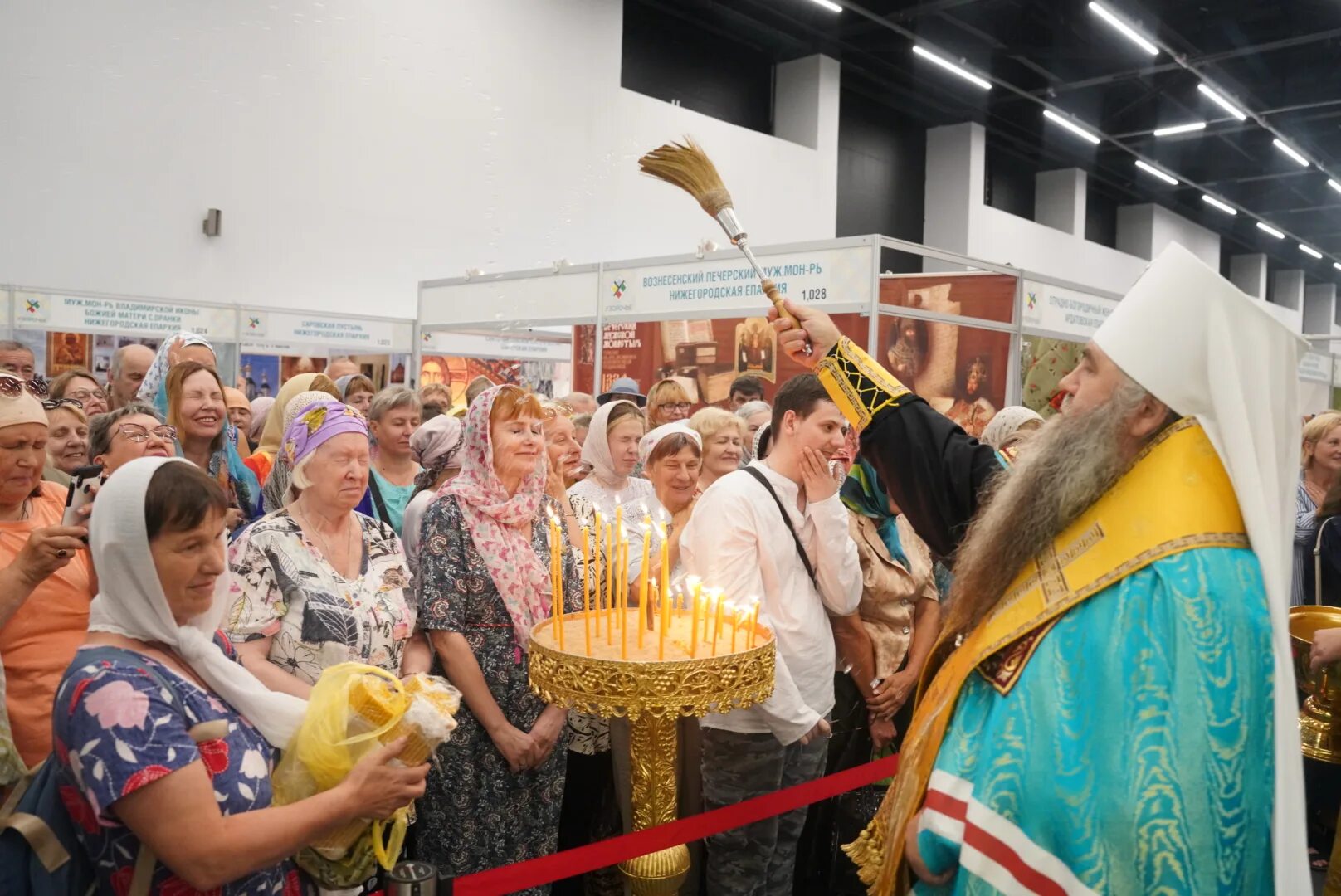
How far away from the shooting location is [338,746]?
1.75 metres

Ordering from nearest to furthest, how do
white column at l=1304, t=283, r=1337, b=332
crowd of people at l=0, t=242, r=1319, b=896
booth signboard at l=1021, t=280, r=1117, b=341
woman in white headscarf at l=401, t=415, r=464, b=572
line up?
crowd of people at l=0, t=242, r=1319, b=896 → woman in white headscarf at l=401, t=415, r=464, b=572 → booth signboard at l=1021, t=280, r=1117, b=341 → white column at l=1304, t=283, r=1337, b=332

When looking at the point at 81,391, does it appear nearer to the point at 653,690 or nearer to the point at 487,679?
the point at 487,679

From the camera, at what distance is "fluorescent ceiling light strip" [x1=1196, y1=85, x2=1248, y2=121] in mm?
13867

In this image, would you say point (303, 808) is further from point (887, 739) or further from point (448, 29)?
point (448, 29)

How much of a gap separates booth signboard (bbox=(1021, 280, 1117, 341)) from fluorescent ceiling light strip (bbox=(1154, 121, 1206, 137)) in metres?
10.3

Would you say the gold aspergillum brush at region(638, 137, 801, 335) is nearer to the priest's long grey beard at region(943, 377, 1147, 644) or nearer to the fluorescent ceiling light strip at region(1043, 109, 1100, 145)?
the priest's long grey beard at region(943, 377, 1147, 644)

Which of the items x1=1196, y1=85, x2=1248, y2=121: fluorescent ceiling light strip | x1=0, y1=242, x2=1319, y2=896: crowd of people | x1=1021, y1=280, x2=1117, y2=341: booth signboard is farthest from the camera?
x1=1196, y1=85, x2=1248, y2=121: fluorescent ceiling light strip

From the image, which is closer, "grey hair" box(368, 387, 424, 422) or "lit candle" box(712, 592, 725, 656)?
"lit candle" box(712, 592, 725, 656)

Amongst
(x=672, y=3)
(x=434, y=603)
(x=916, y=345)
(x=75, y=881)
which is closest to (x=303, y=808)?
(x=75, y=881)

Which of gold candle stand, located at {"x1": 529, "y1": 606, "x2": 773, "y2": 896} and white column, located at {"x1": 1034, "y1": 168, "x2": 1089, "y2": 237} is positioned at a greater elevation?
white column, located at {"x1": 1034, "y1": 168, "x2": 1089, "y2": 237}

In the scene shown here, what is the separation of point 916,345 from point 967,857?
5191mm

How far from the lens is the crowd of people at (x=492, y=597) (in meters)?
1.62

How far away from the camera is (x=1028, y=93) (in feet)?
51.1

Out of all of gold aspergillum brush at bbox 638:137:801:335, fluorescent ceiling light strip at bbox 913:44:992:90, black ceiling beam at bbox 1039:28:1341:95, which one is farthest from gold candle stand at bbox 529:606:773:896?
fluorescent ceiling light strip at bbox 913:44:992:90
